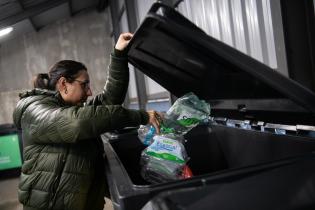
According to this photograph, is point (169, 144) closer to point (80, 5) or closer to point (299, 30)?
point (299, 30)

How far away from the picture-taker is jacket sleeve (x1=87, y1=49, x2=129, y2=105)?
4.68ft

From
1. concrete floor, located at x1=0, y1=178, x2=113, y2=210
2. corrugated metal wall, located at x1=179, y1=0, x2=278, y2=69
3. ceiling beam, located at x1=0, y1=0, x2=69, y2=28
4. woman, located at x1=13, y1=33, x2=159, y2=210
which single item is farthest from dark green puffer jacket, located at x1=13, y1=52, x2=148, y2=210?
ceiling beam, located at x1=0, y1=0, x2=69, y2=28

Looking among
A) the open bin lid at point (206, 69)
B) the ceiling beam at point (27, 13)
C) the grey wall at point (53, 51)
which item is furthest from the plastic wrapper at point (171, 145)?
the grey wall at point (53, 51)

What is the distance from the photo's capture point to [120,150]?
1442 millimetres

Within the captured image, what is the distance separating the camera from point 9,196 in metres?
3.96

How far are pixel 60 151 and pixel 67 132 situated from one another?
0.26 metres

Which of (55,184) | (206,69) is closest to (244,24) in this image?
(206,69)

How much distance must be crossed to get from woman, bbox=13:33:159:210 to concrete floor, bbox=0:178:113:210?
185cm

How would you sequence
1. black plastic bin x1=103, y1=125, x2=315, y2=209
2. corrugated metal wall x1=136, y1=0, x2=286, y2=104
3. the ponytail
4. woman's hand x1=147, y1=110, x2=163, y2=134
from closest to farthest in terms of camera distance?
black plastic bin x1=103, y1=125, x2=315, y2=209, woman's hand x1=147, y1=110, x2=163, y2=134, the ponytail, corrugated metal wall x1=136, y1=0, x2=286, y2=104

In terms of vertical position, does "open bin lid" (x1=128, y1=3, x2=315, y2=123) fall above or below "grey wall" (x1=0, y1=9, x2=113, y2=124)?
below

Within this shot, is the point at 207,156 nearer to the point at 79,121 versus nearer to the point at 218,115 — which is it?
the point at 218,115

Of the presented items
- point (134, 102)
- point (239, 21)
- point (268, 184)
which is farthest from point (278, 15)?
point (134, 102)

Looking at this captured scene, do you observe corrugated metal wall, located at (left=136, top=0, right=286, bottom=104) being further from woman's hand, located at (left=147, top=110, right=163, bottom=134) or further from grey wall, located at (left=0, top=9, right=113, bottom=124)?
grey wall, located at (left=0, top=9, right=113, bottom=124)

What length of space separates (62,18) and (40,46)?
0.89 m
